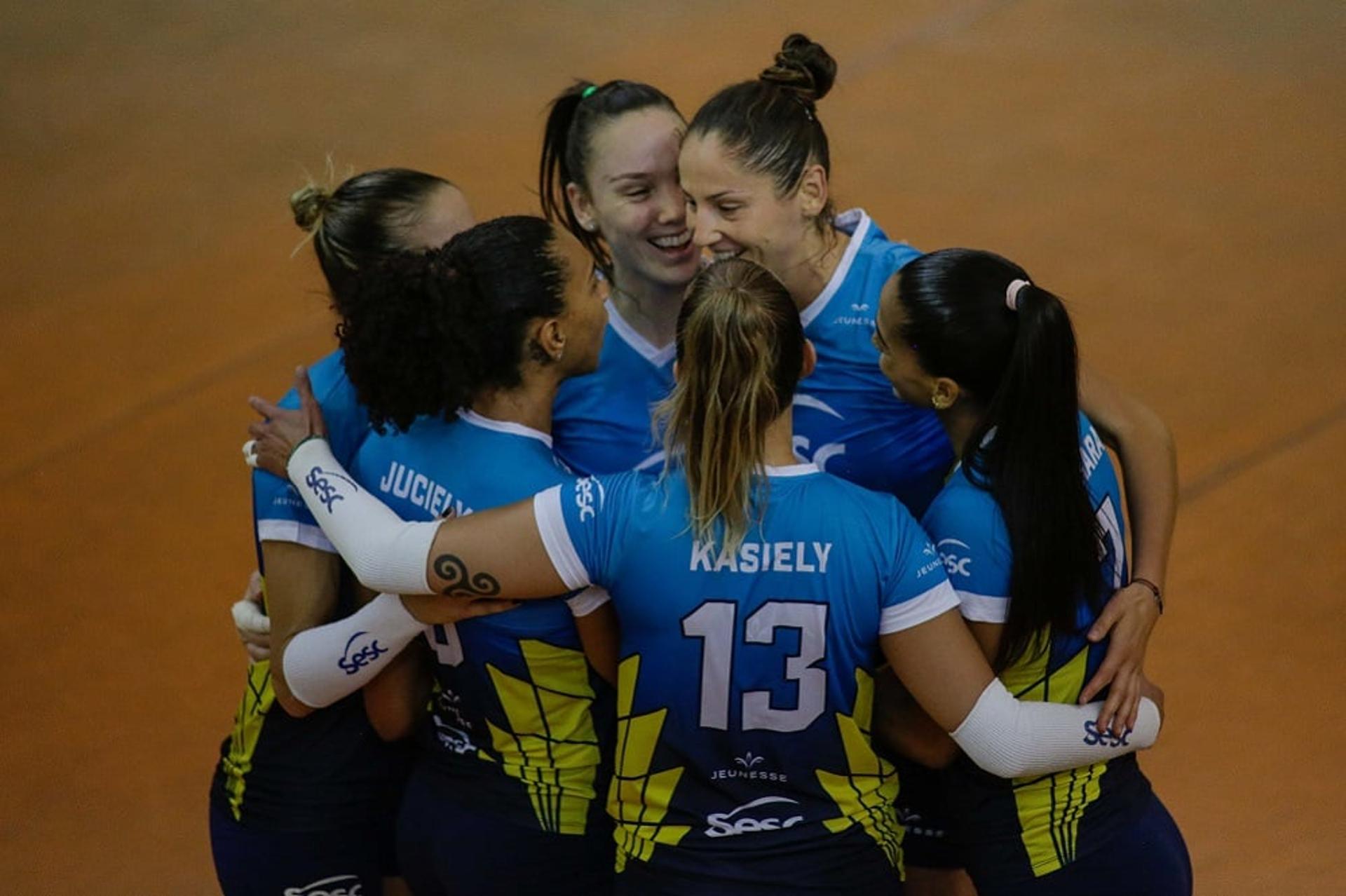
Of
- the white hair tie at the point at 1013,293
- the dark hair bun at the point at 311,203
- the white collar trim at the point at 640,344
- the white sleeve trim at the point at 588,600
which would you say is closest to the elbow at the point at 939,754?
the white sleeve trim at the point at 588,600

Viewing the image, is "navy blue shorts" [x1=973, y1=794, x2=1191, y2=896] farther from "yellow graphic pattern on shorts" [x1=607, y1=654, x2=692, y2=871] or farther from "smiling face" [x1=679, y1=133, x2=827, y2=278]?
"smiling face" [x1=679, y1=133, x2=827, y2=278]

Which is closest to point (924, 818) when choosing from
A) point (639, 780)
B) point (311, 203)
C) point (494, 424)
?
point (639, 780)

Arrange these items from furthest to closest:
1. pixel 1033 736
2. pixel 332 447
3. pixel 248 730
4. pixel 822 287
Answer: pixel 822 287, pixel 248 730, pixel 332 447, pixel 1033 736

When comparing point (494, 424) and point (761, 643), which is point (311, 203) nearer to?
point (494, 424)

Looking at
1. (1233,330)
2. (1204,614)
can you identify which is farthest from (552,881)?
(1233,330)

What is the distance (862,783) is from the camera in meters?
2.50

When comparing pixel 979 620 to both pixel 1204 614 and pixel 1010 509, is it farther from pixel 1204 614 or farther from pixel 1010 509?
pixel 1204 614

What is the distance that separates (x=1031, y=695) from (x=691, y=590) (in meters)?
0.55

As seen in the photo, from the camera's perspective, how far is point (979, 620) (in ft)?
8.05

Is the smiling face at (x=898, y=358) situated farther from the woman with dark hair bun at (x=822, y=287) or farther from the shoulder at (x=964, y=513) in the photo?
the woman with dark hair bun at (x=822, y=287)

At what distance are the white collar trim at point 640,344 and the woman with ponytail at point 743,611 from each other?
65cm

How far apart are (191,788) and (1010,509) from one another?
2706 millimetres

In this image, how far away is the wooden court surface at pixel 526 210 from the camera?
4465 mm

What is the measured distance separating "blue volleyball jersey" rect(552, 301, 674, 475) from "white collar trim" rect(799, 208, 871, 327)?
0.26 m
